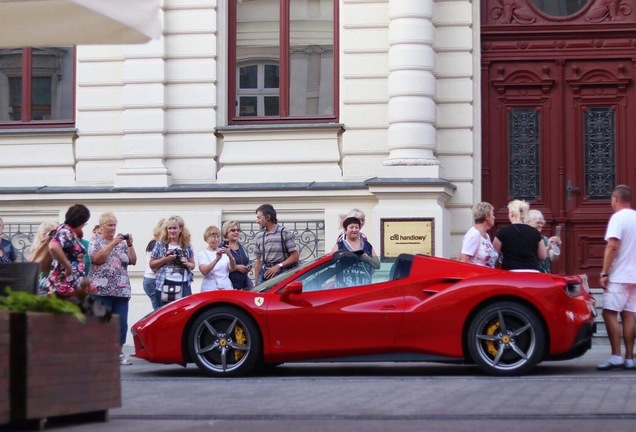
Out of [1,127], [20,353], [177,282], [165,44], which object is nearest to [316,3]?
[165,44]

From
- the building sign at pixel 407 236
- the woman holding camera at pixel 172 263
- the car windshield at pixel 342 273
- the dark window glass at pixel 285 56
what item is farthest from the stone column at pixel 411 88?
the car windshield at pixel 342 273

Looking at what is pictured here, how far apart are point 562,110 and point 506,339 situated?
774 centimetres

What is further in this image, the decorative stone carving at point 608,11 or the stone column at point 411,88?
the decorative stone carving at point 608,11

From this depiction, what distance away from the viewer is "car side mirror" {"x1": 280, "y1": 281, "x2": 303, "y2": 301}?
12.5 metres

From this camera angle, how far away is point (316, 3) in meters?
19.9

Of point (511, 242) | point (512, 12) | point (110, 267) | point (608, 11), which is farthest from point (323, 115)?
point (511, 242)

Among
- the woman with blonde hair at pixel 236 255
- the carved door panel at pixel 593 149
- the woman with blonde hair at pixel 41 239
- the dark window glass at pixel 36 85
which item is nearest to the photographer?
the woman with blonde hair at pixel 41 239

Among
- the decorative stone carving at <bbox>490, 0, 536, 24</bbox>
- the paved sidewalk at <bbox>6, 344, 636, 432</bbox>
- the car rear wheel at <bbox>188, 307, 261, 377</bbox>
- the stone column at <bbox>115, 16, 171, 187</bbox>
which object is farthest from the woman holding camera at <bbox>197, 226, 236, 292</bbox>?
the decorative stone carving at <bbox>490, 0, 536, 24</bbox>

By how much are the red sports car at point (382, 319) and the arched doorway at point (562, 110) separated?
6675 mm

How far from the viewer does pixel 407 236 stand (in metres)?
18.3

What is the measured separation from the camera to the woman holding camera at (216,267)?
50.8 ft

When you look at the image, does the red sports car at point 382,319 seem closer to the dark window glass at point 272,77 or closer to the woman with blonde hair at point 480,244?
the woman with blonde hair at point 480,244

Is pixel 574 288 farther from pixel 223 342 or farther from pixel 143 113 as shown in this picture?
pixel 143 113

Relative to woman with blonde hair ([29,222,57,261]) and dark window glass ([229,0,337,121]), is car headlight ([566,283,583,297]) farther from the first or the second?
dark window glass ([229,0,337,121])
